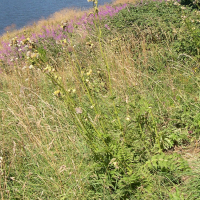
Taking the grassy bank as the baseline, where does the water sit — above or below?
above

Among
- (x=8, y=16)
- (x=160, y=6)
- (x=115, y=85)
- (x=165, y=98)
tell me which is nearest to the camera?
(x=165, y=98)

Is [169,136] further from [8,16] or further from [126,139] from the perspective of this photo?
[8,16]

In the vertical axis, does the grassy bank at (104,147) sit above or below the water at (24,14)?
below

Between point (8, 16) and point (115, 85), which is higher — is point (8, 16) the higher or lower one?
the higher one

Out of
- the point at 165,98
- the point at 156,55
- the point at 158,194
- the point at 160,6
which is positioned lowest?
the point at 158,194

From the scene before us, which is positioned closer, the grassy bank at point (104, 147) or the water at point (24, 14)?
the grassy bank at point (104, 147)

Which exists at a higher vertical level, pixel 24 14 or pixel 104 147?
pixel 24 14

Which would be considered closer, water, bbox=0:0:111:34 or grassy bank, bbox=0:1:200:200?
grassy bank, bbox=0:1:200:200

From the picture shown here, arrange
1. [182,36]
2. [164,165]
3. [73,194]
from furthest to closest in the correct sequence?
[182,36] → [73,194] → [164,165]

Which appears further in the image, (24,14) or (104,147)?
(24,14)

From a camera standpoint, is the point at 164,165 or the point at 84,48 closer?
the point at 164,165

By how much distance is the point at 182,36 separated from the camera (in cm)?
396

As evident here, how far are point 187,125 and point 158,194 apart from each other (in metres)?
0.89

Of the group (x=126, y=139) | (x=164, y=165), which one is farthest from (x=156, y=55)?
(x=164, y=165)
